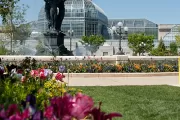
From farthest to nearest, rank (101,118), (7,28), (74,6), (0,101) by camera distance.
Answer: (74,6), (7,28), (0,101), (101,118)

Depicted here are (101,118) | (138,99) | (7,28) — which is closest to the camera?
(101,118)

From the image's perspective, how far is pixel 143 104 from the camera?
1008 centimetres

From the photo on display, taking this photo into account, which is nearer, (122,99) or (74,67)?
(122,99)

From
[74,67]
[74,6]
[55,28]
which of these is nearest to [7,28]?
[55,28]

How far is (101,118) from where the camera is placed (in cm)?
217

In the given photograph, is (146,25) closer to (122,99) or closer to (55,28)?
(55,28)

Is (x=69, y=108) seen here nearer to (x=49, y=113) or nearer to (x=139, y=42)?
(x=49, y=113)

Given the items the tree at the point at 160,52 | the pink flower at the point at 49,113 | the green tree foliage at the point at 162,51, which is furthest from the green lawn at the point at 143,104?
the tree at the point at 160,52

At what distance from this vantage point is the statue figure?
2197cm

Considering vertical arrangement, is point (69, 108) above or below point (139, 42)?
below

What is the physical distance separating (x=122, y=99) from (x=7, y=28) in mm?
39016

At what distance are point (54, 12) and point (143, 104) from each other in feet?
42.4

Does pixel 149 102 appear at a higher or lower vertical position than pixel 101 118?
lower

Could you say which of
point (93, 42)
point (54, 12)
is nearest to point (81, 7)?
point (93, 42)
